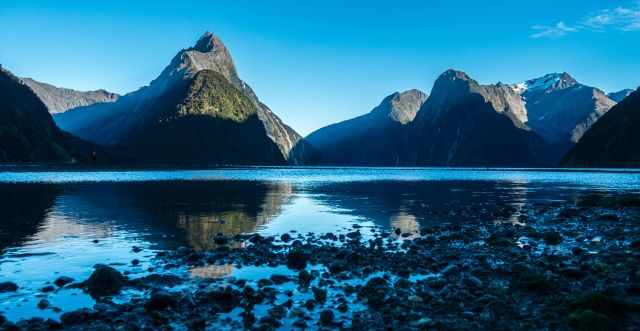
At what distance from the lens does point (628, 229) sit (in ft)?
99.3

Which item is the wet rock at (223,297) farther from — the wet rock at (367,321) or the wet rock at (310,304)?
the wet rock at (367,321)

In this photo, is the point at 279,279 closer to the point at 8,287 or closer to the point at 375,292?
the point at 375,292

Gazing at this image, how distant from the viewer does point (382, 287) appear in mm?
16172

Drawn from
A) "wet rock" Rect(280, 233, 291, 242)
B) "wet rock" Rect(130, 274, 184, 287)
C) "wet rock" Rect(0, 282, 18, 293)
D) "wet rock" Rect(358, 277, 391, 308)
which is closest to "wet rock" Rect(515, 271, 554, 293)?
"wet rock" Rect(358, 277, 391, 308)

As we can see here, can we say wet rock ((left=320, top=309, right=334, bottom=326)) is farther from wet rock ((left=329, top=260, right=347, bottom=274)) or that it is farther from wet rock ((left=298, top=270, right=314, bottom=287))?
wet rock ((left=329, top=260, right=347, bottom=274))

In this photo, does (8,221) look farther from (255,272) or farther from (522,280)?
(522,280)

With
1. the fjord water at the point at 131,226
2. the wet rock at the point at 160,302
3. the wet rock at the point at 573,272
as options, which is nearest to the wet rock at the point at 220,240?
the fjord water at the point at 131,226

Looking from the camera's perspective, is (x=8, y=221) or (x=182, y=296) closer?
(x=182, y=296)

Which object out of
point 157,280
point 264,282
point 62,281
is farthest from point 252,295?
point 62,281

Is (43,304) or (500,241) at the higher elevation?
(500,241)

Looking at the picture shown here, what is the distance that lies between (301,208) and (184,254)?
25586mm

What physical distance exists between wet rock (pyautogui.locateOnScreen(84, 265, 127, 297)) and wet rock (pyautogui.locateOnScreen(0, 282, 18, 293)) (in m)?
2.19

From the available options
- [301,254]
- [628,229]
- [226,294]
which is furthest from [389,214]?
[226,294]

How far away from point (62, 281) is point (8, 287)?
1.63 metres
